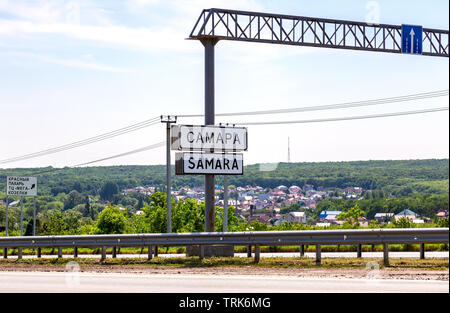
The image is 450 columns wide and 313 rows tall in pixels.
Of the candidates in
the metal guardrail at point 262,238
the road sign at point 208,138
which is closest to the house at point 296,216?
the road sign at point 208,138

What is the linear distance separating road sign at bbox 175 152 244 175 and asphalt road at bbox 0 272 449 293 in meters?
9.22

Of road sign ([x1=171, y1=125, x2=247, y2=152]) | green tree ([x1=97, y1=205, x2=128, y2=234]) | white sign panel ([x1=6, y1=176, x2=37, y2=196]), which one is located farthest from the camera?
green tree ([x1=97, y1=205, x2=128, y2=234])

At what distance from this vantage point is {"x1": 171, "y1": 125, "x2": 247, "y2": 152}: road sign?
24766 mm

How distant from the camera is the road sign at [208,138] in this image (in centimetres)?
2477

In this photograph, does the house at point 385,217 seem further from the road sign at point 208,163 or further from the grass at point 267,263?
the grass at point 267,263

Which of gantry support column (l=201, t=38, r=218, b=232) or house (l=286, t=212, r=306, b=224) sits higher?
gantry support column (l=201, t=38, r=218, b=232)

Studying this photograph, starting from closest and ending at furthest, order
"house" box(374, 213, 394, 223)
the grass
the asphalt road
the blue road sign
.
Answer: the asphalt road
the grass
the blue road sign
"house" box(374, 213, 394, 223)

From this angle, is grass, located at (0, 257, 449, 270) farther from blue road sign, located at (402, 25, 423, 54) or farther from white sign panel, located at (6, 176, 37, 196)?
white sign panel, located at (6, 176, 37, 196)

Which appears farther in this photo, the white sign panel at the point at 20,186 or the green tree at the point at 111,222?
the green tree at the point at 111,222

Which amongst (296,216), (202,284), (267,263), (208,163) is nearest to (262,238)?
(267,263)

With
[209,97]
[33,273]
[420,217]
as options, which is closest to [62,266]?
[33,273]

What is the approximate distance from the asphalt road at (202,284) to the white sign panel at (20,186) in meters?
31.4

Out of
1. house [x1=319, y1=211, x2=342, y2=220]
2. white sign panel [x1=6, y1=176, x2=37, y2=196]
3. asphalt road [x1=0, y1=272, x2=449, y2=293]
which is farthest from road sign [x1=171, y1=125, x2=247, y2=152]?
house [x1=319, y1=211, x2=342, y2=220]
